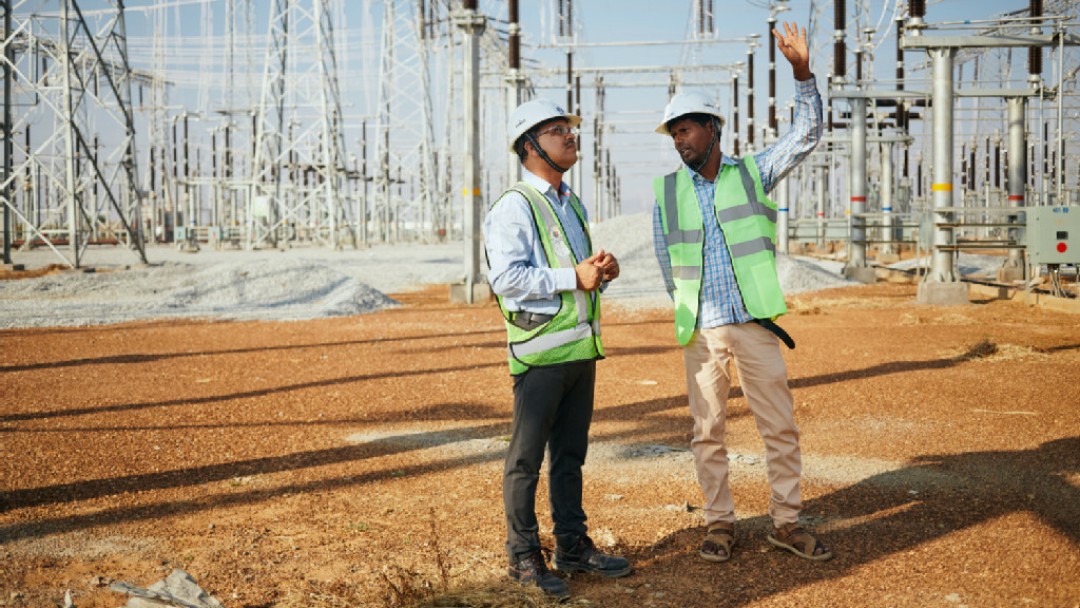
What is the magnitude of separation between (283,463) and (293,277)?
47.3ft

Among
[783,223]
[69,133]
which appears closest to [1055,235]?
[783,223]

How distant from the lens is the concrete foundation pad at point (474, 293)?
18141 mm

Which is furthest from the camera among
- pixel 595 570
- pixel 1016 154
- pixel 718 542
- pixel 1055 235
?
pixel 1016 154

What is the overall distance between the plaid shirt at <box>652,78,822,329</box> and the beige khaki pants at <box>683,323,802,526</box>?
7cm

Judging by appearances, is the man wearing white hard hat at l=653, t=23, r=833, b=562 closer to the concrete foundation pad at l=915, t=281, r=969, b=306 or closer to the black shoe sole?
the black shoe sole

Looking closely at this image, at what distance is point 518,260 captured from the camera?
3.79 m

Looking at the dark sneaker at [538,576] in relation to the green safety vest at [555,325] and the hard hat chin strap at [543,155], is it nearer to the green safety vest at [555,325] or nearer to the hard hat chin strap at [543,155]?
the green safety vest at [555,325]

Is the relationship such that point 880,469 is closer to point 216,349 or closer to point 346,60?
point 216,349

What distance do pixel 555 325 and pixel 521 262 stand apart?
10.9 inches

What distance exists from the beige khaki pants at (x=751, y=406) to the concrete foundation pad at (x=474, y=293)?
1380cm

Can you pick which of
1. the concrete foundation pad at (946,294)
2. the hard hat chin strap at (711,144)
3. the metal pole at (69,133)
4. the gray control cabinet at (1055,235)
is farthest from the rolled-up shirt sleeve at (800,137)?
the metal pole at (69,133)

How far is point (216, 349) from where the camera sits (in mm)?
12125

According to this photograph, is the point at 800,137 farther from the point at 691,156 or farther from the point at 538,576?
the point at 538,576

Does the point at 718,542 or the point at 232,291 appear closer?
the point at 718,542
